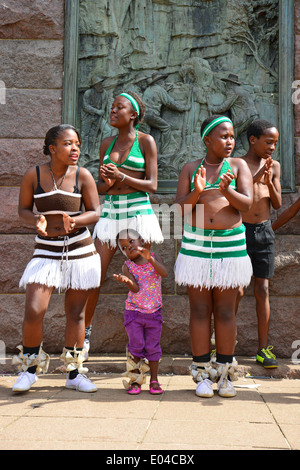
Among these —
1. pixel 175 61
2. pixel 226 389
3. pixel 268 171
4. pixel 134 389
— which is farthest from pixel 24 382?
pixel 175 61

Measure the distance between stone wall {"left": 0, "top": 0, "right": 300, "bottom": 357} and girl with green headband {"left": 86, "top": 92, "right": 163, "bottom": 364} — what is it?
742 millimetres

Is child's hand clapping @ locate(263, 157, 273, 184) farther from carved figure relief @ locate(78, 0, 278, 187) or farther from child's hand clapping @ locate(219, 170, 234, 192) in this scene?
carved figure relief @ locate(78, 0, 278, 187)

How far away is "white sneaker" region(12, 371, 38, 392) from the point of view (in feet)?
12.2

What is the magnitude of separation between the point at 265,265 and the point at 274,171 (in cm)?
81

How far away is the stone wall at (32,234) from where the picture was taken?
5.06 meters

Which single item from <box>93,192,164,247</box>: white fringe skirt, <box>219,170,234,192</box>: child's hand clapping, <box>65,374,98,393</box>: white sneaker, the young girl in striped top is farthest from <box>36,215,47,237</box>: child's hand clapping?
<box>219,170,234,192</box>: child's hand clapping

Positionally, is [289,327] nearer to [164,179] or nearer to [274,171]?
[274,171]

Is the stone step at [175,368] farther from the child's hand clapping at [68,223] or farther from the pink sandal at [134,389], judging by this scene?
the child's hand clapping at [68,223]

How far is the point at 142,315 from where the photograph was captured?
12.7ft

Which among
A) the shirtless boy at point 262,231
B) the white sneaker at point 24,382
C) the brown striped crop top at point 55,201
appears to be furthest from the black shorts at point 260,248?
the white sneaker at point 24,382

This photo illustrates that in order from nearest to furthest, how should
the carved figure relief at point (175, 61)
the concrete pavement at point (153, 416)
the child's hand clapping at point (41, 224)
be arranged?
the concrete pavement at point (153, 416) → the child's hand clapping at point (41, 224) → the carved figure relief at point (175, 61)

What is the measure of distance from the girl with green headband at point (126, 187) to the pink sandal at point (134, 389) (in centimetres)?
79

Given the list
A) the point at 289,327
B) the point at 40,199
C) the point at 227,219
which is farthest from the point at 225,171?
the point at 289,327
